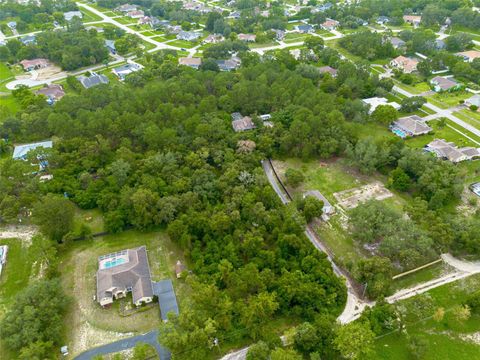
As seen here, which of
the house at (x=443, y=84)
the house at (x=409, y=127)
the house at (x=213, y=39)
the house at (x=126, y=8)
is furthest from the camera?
the house at (x=126, y=8)

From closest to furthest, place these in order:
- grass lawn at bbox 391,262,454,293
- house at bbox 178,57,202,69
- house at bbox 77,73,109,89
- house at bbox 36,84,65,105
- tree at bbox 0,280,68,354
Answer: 1. tree at bbox 0,280,68,354
2. grass lawn at bbox 391,262,454,293
3. house at bbox 36,84,65,105
4. house at bbox 77,73,109,89
5. house at bbox 178,57,202,69

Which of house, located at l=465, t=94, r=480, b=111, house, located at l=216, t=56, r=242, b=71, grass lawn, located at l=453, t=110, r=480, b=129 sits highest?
house, located at l=465, t=94, r=480, b=111

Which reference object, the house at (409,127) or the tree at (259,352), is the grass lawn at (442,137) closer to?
the house at (409,127)

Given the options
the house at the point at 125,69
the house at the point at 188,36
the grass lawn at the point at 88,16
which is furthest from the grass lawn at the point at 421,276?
the grass lawn at the point at 88,16

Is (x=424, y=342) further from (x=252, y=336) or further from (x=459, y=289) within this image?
(x=252, y=336)

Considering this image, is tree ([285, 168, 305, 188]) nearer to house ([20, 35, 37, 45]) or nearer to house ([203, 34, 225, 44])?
house ([203, 34, 225, 44])

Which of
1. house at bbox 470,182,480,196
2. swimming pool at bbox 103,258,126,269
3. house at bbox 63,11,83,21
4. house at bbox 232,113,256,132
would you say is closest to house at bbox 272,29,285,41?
house at bbox 232,113,256,132
